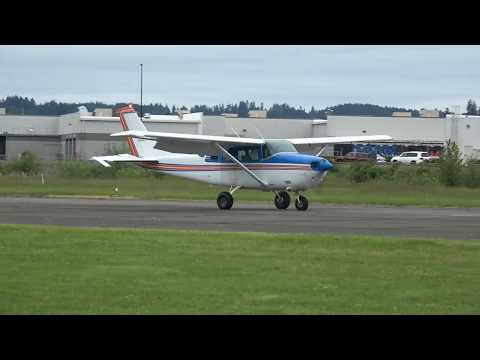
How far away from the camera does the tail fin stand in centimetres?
3538

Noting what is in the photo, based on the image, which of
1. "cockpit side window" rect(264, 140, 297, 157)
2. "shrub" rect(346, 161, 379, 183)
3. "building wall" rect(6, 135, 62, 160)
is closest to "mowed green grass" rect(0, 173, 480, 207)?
"shrub" rect(346, 161, 379, 183)

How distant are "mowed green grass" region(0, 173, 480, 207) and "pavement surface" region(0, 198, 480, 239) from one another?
493 cm

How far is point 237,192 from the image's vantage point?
4216cm

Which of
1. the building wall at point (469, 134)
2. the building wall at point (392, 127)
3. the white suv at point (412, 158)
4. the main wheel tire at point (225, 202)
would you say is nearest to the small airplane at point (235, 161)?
the main wheel tire at point (225, 202)

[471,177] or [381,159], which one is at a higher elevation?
[471,177]

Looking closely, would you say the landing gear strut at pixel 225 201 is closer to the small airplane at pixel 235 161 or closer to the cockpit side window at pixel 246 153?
the small airplane at pixel 235 161

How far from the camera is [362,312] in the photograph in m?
9.38

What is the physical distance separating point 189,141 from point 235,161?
6.05 feet

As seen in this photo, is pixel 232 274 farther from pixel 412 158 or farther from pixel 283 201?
pixel 412 158

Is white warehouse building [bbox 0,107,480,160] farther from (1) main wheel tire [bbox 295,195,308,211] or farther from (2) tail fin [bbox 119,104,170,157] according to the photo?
(1) main wheel tire [bbox 295,195,308,211]

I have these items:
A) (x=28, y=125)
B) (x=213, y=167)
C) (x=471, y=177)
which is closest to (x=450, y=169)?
(x=471, y=177)

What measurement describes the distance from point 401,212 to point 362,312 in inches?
811

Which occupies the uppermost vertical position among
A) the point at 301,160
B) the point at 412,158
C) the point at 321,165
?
the point at 301,160
